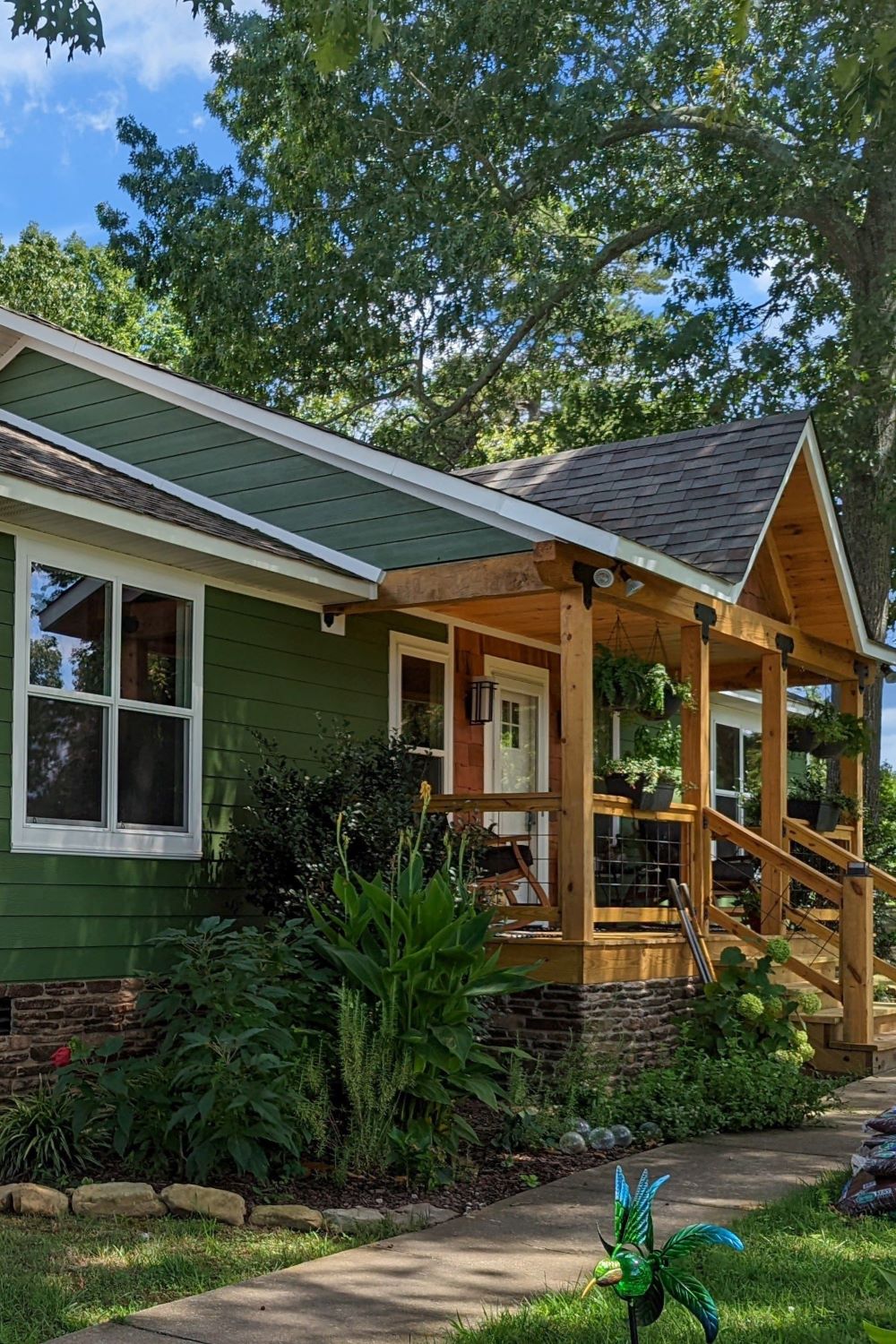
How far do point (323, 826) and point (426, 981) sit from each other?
2.04 meters

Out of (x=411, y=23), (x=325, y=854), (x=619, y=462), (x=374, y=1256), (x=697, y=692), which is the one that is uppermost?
(x=411, y=23)

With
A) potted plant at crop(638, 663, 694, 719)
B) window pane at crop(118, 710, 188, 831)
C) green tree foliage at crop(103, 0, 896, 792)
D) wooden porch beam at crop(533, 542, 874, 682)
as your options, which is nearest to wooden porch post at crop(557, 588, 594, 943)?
wooden porch beam at crop(533, 542, 874, 682)

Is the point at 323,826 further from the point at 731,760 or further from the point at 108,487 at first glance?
the point at 731,760

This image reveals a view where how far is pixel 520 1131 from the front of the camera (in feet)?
25.2

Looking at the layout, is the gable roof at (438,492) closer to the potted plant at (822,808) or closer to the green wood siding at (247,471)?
the green wood siding at (247,471)

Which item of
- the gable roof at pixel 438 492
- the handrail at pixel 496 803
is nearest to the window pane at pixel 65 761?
the handrail at pixel 496 803

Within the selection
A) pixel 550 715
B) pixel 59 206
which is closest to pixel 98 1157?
pixel 550 715

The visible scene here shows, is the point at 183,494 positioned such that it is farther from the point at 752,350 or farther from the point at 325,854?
the point at 752,350

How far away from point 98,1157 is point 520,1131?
2.19m

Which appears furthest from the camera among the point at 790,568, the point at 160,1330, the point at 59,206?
Answer: the point at 59,206

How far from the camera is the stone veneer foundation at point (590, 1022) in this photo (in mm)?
8891

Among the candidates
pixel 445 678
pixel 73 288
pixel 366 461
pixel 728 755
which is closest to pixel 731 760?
pixel 728 755

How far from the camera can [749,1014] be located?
30.8 feet

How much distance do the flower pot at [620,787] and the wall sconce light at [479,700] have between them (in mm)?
2393
